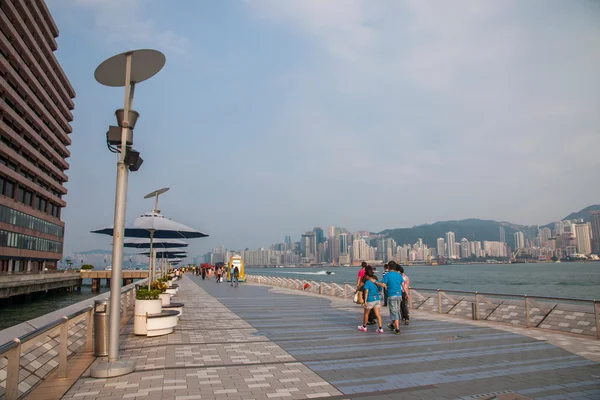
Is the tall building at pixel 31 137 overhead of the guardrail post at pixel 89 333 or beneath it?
overhead

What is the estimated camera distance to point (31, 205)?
56.6 meters

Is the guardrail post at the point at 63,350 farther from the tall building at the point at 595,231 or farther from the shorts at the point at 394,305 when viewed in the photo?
the tall building at the point at 595,231

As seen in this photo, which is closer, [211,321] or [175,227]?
[211,321]

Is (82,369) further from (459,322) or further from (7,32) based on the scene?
(7,32)

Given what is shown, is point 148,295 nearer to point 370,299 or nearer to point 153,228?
point 370,299

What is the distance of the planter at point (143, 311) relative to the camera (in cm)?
910

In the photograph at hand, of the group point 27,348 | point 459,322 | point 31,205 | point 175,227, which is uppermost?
point 31,205

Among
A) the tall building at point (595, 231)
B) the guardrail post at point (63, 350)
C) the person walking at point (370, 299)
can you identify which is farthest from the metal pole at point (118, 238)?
the tall building at point (595, 231)

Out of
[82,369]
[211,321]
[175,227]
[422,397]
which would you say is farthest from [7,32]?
[422,397]

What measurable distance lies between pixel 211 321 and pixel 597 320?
9294 millimetres

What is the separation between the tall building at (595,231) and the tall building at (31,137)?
194740mm

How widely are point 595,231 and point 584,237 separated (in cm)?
614

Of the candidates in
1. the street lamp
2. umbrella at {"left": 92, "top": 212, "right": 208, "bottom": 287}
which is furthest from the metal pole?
umbrella at {"left": 92, "top": 212, "right": 208, "bottom": 287}

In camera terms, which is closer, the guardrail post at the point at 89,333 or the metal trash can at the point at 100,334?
the metal trash can at the point at 100,334
